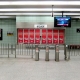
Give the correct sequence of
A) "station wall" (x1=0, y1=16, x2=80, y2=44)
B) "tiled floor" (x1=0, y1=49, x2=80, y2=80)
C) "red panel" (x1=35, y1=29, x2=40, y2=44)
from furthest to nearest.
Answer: "red panel" (x1=35, y1=29, x2=40, y2=44) < "station wall" (x1=0, y1=16, x2=80, y2=44) < "tiled floor" (x1=0, y1=49, x2=80, y2=80)

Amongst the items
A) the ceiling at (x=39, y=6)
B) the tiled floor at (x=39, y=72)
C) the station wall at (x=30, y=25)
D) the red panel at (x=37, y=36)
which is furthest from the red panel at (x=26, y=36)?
the tiled floor at (x=39, y=72)

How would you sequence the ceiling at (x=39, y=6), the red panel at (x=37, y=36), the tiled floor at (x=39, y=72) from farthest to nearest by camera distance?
the red panel at (x=37, y=36)
the ceiling at (x=39, y=6)
the tiled floor at (x=39, y=72)

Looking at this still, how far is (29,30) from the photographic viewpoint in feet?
48.2

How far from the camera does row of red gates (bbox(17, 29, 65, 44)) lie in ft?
48.0

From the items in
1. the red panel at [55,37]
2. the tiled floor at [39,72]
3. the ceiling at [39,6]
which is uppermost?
the ceiling at [39,6]

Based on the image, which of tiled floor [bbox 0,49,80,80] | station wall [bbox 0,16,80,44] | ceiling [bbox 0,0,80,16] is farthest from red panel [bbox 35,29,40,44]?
tiled floor [bbox 0,49,80,80]

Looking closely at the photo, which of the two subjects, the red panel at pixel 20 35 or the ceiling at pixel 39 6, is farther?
the red panel at pixel 20 35

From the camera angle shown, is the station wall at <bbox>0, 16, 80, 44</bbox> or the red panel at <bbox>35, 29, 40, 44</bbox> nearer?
the station wall at <bbox>0, 16, 80, 44</bbox>

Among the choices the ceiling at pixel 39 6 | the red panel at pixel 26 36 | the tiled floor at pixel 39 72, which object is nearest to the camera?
the tiled floor at pixel 39 72

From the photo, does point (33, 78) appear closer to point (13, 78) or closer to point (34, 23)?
point (13, 78)

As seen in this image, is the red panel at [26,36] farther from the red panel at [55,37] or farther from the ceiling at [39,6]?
the ceiling at [39,6]

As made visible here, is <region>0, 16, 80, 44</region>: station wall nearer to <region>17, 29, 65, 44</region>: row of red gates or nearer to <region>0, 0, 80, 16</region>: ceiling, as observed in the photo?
<region>17, 29, 65, 44</region>: row of red gates

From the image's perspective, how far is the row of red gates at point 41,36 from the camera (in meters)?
14.6

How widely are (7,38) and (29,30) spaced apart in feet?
11.3
